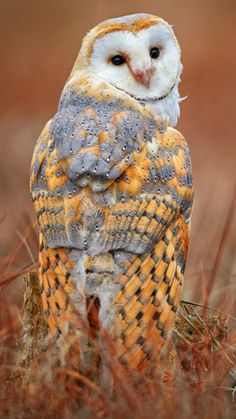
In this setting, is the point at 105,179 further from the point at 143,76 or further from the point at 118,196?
the point at 143,76

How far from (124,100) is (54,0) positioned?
9806mm

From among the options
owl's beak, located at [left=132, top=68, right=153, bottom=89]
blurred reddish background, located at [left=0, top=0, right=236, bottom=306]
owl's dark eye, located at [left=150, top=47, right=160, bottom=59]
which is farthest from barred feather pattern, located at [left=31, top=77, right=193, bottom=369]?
blurred reddish background, located at [left=0, top=0, right=236, bottom=306]

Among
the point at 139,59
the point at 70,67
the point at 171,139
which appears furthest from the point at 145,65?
the point at 70,67

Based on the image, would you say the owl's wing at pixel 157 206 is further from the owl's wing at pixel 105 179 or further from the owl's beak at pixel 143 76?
the owl's beak at pixel 143 76

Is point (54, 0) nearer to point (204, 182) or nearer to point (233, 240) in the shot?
point (204, 182)

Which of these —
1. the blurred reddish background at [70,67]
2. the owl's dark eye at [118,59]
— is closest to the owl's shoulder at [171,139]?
the owl's dark eye at [118,59]

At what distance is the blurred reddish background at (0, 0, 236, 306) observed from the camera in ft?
25.7

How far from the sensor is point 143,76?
4215 mm

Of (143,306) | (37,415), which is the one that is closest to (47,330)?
(143,306)

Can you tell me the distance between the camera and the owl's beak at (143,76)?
4207 millimetres

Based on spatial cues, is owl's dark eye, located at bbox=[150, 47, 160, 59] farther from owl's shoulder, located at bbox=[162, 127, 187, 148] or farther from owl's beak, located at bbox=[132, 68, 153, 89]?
owl's shoulder, located at bbox=[162, 127, 187, 148]

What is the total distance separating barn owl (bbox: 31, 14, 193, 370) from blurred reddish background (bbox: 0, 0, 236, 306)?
1919 mm

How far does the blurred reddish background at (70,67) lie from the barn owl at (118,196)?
6.29 feet

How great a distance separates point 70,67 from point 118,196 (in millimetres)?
7633
